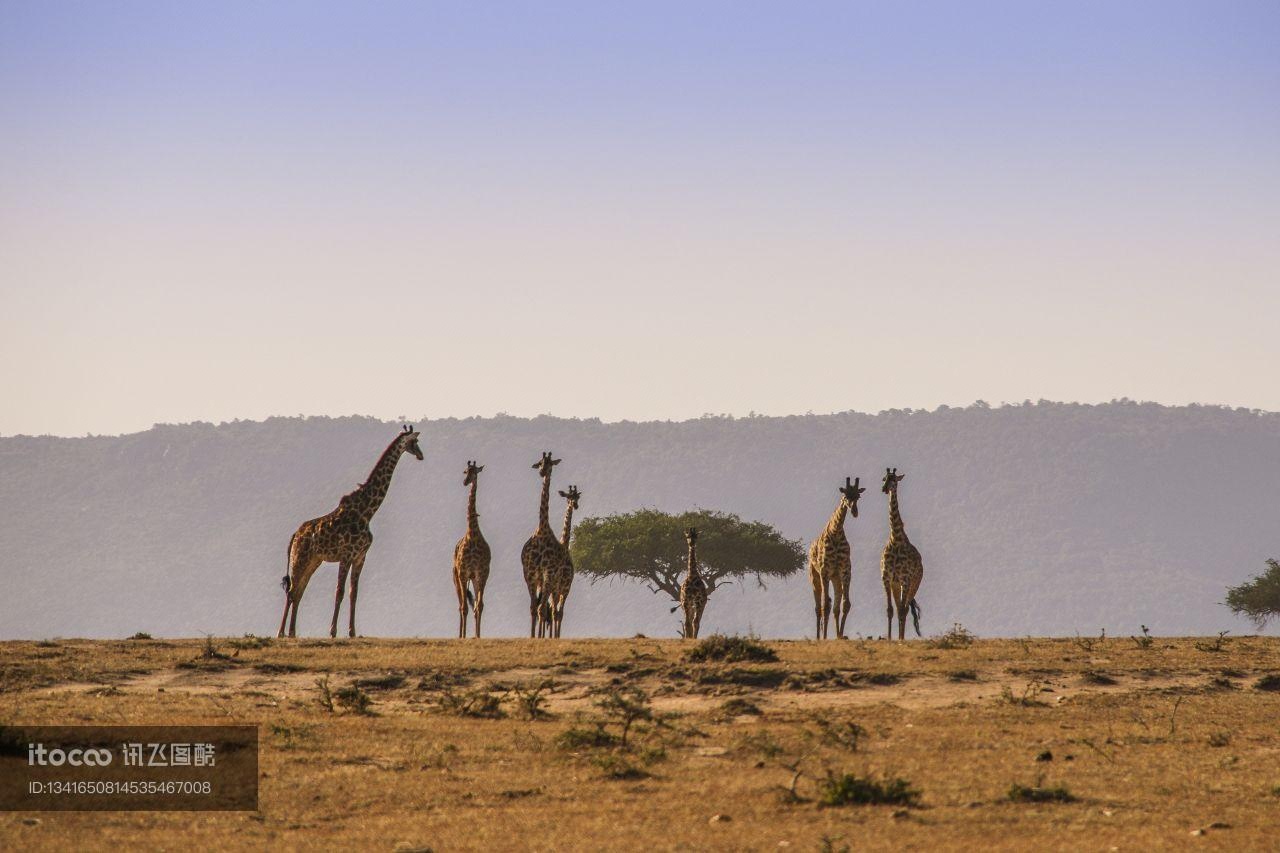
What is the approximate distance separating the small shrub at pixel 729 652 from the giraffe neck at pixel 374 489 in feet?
27.9

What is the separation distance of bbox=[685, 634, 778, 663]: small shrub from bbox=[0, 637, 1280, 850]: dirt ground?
29cm

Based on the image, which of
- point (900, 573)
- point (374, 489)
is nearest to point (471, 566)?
point (374, 489)

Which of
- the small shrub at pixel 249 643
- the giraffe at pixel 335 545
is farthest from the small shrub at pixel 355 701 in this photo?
the giraffe at pixel 335 545

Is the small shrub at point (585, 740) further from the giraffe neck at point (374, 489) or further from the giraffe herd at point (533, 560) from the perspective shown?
the giraffe neck at point (374, 489)

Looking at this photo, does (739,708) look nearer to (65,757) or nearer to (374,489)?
(65,757)

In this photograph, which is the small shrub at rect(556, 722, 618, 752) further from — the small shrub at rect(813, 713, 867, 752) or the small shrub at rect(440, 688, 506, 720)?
the small shrub at rect(813, 713, 867, 752)

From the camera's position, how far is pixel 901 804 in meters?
18.6

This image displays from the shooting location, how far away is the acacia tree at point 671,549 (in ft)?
221

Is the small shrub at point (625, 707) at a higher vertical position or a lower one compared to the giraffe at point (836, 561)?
lower

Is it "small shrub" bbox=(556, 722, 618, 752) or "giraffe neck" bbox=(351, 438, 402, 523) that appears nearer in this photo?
"small shrub" bbox=(556, 722, 618, 752)

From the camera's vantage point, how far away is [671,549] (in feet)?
222

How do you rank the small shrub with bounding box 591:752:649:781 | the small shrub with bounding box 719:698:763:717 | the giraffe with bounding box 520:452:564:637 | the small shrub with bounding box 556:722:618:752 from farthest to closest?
the giraffe with bounding box 520:452:564:637 → the small shrub with bounding box 719:698:763:717 → the small shrub with bounding box 556:722:618:752 → the small shrub with bounding box 591:752:649:781

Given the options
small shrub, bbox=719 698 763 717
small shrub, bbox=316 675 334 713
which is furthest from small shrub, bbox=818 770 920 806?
small shrub, bbox=316 675 334 713

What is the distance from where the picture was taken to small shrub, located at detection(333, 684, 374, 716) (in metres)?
23.9
